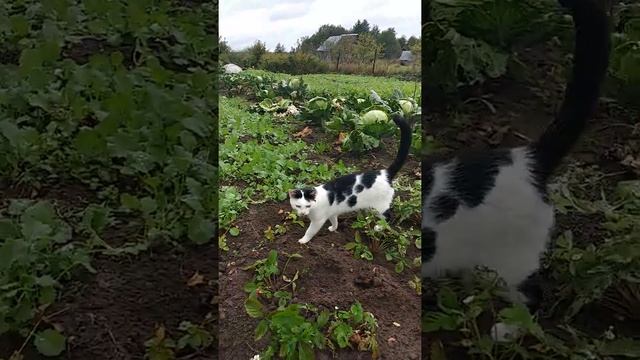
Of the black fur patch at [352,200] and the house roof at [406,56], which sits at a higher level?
the house roof at [406,56]

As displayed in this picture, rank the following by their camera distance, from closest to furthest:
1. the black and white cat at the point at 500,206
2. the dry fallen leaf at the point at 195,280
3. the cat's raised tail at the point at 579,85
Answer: the cat's raised tail at the point at 579,85 → the black and white cat at the point at 500,206 → the dry fallen leaf at the point at 195,280

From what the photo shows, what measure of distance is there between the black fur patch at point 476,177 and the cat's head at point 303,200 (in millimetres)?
297

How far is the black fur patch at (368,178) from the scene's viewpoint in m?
1.25

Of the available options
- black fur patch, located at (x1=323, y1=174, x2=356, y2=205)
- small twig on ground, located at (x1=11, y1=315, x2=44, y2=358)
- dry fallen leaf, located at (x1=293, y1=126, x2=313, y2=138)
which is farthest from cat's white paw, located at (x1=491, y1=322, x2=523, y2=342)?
small twig on ground, located at (x1=11, y1=315, x2=44, y2=358)

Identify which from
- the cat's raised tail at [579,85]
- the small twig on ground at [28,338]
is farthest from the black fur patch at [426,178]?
the small twig on ground at [28,338]

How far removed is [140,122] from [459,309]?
847 millimetres

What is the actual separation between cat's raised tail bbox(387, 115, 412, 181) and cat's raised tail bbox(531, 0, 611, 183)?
0.28m

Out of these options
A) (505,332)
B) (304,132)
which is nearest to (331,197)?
(304,132)

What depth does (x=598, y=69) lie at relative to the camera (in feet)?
3.94

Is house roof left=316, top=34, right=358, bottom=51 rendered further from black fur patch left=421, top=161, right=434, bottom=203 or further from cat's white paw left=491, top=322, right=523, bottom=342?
cat's white paw left=491, top=322, right=523, bottom=342

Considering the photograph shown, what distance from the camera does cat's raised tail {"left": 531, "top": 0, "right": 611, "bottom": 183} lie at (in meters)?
1.16

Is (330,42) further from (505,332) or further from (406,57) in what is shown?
(505,332)

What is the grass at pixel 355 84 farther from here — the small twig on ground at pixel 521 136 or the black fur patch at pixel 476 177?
the small twig on ground at pixel 521 136

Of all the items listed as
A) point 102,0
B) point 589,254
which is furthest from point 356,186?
point 102,0
